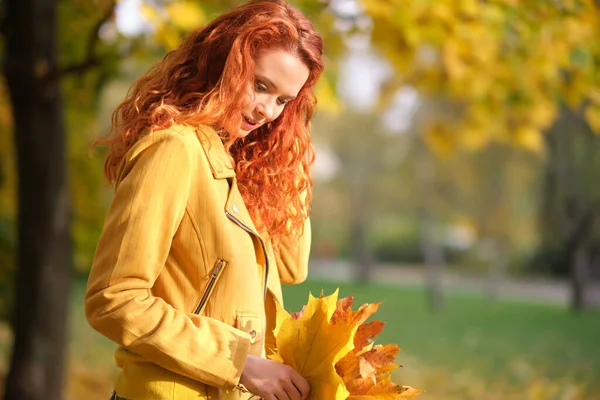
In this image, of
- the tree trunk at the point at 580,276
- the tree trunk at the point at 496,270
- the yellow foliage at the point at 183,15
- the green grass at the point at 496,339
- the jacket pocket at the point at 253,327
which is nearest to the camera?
the jacket pocket at the point at 253,327

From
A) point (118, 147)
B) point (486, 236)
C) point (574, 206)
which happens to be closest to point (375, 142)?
point (486, 236)

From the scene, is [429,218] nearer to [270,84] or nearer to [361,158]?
[361,158]

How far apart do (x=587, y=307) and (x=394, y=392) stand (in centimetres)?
1380

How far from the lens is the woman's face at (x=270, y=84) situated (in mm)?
1823

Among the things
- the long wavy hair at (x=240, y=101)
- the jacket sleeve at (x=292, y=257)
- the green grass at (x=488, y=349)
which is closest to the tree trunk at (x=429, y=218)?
the green grass at (x=488, y=349)

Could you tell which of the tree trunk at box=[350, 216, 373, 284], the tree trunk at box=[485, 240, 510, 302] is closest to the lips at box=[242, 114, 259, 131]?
the tree trunk at box=[485, 240, 510, 302]

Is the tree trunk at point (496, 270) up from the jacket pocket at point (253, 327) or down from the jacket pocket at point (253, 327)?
down

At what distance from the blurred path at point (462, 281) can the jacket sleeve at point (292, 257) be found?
48.4ft

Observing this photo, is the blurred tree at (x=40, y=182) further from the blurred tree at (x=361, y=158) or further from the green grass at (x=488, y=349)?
the blurred tree at (x=361, y=158)

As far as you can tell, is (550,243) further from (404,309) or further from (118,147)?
(118,147)

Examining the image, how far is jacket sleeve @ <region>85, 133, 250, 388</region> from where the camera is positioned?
1.61 meters

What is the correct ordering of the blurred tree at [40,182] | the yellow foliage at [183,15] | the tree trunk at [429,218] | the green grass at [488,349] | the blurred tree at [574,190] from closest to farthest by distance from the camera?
the yellow foliage at [183,15] → the blurred tree at [40,182] → the green grass at [488,349] → the blurred tree at [574,190] → the tree trunk at [429,218]

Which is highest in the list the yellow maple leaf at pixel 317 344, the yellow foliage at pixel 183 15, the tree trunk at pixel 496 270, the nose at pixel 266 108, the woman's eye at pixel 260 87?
the woman's eye at pixel 260 87

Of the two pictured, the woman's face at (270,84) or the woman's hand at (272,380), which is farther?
the woman's face at (270,84)
